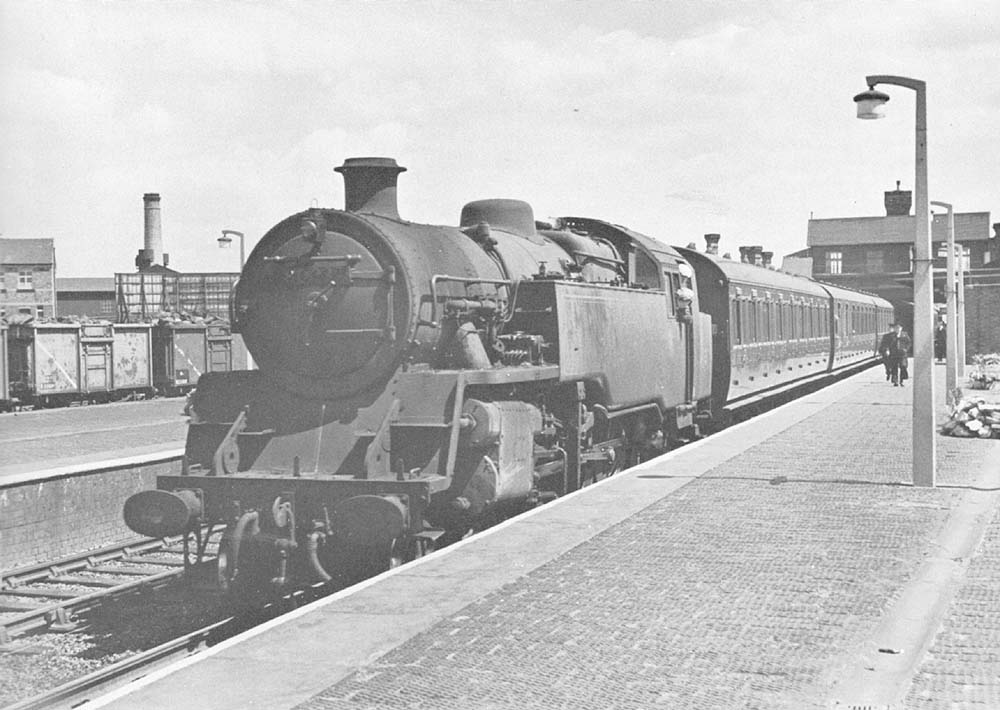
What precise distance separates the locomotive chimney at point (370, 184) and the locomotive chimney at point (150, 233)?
43.5 metres

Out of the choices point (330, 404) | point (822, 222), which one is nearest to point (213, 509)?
point (330, 404)

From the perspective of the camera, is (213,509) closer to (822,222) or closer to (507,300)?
(507,300)

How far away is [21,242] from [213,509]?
55.6m

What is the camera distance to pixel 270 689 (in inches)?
188

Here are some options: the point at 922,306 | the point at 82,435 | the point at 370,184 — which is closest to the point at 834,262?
the point at 82,435

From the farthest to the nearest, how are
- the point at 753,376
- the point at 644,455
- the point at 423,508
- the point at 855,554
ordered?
1. the point at 753,376
2. the point at 644,455
3. the point at 423,508
4. the point at 855,554

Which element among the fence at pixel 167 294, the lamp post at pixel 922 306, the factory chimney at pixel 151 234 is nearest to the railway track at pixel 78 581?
the lamp post at pixel 922 306

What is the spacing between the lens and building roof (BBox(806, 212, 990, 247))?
65062mm

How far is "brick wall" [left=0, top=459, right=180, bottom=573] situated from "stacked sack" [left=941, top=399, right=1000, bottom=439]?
10.7m

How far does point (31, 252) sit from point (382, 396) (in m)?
54.2

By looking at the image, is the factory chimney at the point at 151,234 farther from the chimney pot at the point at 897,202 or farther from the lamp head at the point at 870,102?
the lamp head at the point at 870,102

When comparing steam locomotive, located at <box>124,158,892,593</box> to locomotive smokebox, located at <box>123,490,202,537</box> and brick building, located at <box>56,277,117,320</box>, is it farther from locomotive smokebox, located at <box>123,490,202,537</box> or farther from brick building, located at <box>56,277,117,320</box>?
brick building, located at <box>56,277,117,320</box>

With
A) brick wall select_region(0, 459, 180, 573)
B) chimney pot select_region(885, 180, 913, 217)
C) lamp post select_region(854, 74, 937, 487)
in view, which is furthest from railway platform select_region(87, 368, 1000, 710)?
chimney pot select_region(885, 180, 913, 217)

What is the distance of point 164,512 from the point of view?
8008mm
